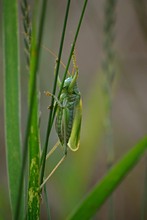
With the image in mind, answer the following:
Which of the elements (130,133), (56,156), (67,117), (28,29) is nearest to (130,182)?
(130,133)

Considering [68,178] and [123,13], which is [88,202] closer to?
[68,178]

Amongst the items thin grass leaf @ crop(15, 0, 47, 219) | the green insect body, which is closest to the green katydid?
the green insect body

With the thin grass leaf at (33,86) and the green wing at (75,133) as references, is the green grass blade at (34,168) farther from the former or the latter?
the green wing at (75,133)

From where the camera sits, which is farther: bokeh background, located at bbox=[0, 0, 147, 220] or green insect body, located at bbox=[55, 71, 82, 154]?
bokeh background, located at bbox=[0, 0, 147, 220]

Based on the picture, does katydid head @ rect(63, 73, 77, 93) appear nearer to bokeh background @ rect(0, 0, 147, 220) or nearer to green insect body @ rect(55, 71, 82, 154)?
green insect body @ rect(55, 71, 82, 154)

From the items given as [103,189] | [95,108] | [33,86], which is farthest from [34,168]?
[95,108]

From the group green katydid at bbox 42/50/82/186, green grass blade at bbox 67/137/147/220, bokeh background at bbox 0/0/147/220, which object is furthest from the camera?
bokeh background at bbox 0/0/147/220

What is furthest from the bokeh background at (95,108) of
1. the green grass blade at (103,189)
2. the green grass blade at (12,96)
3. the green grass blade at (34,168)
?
the green grass blade at (103,189)

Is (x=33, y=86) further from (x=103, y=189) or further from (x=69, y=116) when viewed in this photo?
(x=69, y=116)
